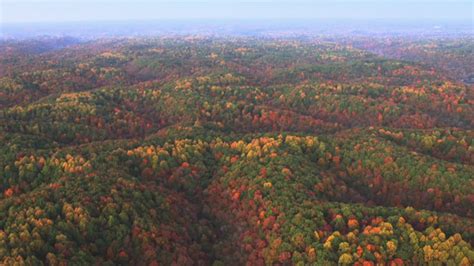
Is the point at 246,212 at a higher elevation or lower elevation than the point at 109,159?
lower

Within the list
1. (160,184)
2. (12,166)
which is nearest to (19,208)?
(12,166)

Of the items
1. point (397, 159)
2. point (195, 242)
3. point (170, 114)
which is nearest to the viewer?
point (195, 242)

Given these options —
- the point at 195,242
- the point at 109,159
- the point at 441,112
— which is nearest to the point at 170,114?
the point at 109,159

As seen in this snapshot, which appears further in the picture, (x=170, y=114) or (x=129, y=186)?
(x=170, y=114)

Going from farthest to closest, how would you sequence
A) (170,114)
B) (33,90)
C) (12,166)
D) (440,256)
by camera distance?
(33,90)
(170,114)
(12,166)
(440,256)

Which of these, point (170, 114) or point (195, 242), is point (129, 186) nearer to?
point (195, 242)

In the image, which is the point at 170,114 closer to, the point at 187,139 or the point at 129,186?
the point at 187,139

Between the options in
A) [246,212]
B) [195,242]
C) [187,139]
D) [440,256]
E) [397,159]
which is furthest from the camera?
[187,139]

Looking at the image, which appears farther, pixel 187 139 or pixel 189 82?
pixel 189 82

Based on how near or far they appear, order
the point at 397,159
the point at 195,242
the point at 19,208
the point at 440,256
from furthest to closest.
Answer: the point at 397,159
the point at 195,242
the point at 19,208
the point at 440,256
